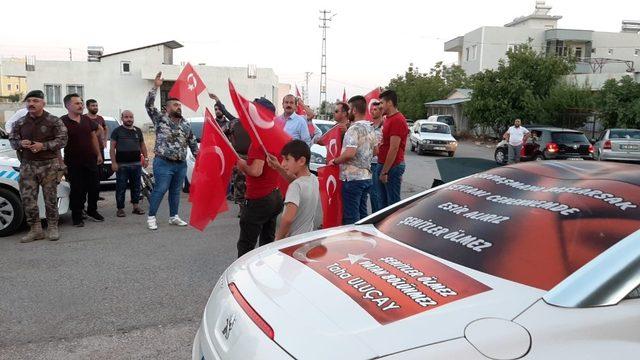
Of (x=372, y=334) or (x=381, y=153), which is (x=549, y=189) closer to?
(x=372, y=334)

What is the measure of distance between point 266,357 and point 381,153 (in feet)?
16.2

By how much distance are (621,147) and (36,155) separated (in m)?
17.5

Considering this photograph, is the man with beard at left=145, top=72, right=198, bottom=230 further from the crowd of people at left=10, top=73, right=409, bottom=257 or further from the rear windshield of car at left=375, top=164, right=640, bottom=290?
the rear windshield of car at left=375, top=164, right=640, bottom=290

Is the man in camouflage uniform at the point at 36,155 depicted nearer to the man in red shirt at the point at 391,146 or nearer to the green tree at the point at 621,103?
the man in red shirt at the point at 391,146

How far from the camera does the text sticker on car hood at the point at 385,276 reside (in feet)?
6.08

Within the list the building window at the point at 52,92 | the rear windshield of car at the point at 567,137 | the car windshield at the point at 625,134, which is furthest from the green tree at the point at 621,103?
the building window at the point at 52,92

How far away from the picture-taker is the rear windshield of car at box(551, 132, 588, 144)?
52.9 feet

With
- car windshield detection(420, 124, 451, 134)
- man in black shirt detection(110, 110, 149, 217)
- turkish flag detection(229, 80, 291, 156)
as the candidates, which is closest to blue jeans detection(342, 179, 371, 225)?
turkish flag detection(229, 80, 291, 156)

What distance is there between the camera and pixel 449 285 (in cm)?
199

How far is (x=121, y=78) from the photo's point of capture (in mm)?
37750

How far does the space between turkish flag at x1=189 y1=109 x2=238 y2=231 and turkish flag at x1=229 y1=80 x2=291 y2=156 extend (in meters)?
0.66

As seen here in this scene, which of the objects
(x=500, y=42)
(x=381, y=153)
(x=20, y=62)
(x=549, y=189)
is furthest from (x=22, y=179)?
(x=500, y=42)

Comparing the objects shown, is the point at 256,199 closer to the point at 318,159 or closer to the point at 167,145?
the point at 167,145

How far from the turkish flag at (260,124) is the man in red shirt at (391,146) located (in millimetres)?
1924
